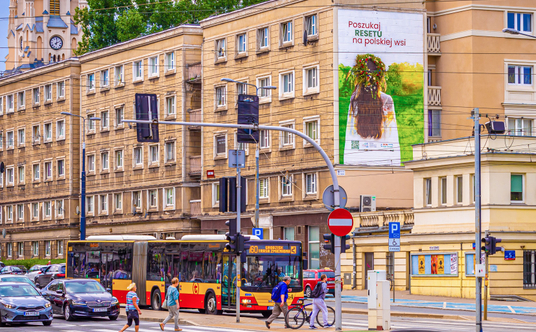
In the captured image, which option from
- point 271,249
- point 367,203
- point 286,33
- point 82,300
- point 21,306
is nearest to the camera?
point 21,306

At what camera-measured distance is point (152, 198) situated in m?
74.0

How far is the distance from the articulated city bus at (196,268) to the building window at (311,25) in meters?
21.8

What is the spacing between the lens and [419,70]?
195ft

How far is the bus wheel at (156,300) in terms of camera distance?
129ft

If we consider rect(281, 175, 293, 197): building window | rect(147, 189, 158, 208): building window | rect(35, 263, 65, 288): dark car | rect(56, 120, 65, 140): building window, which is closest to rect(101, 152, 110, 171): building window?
rect(56, 120, 65, 140): building window

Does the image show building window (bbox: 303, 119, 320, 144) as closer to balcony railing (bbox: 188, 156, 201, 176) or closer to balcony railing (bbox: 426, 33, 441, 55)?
balcony railing (bbox: 426, 33, 441, 55)

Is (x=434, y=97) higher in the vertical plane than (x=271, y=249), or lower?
higher

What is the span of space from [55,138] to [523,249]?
169 feet

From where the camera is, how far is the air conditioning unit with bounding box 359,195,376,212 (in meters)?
56.6

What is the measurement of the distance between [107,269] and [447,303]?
15.3m

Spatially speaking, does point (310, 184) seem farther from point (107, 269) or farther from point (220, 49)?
point (107, 269)

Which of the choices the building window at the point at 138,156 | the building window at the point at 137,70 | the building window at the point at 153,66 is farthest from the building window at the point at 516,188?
the building window at the point at 137,70

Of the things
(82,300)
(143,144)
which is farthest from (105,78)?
(82,300)

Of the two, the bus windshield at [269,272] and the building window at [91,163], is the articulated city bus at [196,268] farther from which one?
the building window at [91,163]
